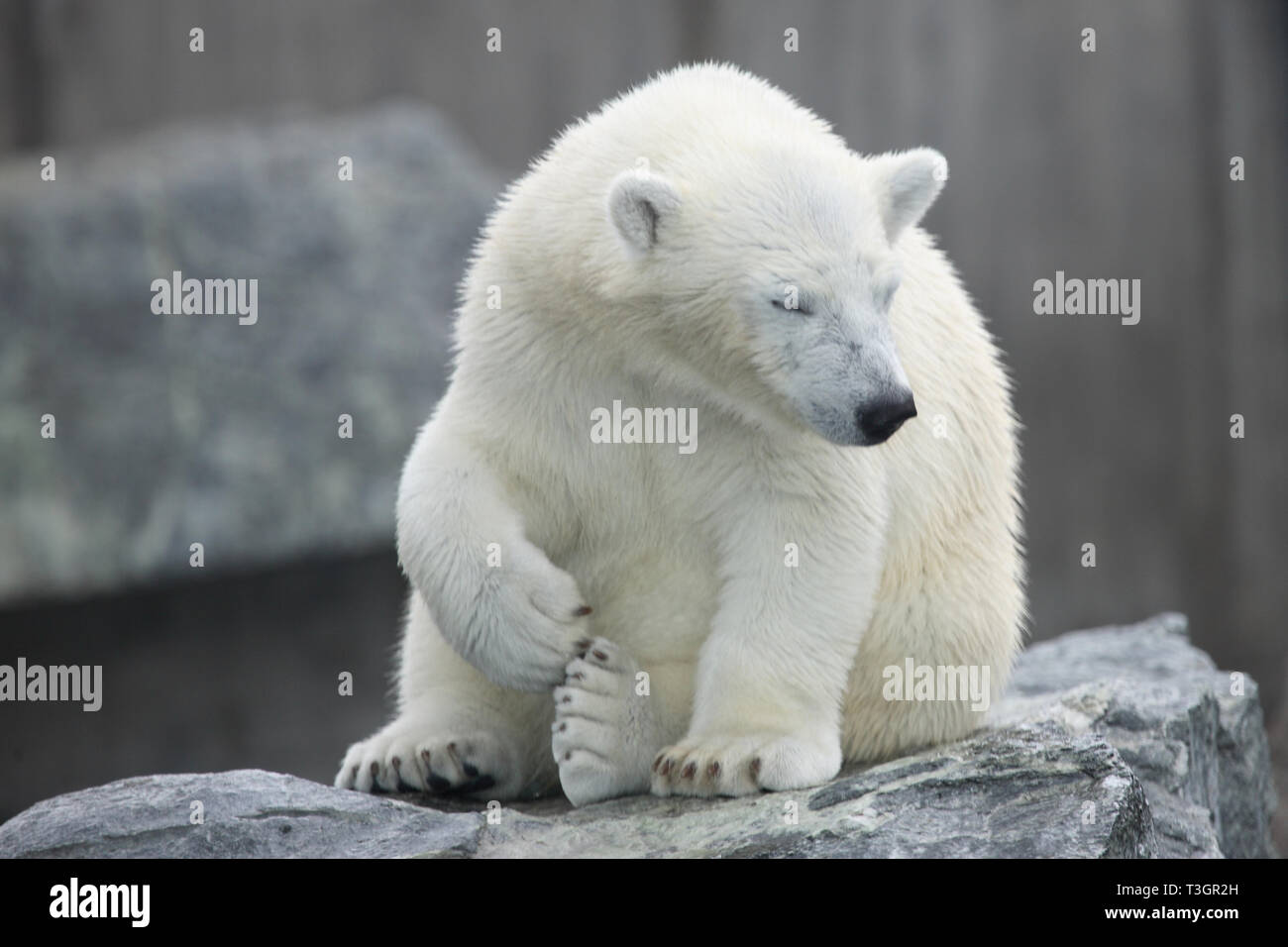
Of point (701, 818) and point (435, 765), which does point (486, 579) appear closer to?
point (435, 765)

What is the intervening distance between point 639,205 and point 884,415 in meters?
0.80

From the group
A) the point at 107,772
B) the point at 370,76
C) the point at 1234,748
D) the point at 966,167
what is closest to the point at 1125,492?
the point at 966,167

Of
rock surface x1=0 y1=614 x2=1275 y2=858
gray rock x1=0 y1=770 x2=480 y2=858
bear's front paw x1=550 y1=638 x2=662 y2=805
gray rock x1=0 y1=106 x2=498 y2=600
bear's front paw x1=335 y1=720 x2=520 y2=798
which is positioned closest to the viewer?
rock surface x1=0 y1=614 x2=1275 y2=858

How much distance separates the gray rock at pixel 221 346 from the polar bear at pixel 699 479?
403cm

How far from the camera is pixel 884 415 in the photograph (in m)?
3.82

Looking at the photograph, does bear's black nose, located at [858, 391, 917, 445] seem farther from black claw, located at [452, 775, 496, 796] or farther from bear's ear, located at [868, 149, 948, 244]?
black claw, located at [452, 775, 496, 796]

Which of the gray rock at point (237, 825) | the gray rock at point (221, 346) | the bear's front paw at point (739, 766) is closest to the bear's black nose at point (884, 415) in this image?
the bear's front paw at point (739, 766)

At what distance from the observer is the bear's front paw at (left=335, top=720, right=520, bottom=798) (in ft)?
14.7

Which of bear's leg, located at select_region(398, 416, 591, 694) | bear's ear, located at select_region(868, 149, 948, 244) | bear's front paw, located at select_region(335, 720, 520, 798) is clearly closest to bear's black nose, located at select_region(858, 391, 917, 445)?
bear's ear, located at select_region(868, 149, 948, 244)

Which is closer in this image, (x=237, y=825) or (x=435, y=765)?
(x=237, y=825)

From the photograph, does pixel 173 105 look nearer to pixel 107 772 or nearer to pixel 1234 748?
pixel 107 772

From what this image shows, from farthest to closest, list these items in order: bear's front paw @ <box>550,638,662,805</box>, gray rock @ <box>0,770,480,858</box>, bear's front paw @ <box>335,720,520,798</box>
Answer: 1. bear's front paw @ <box>335,720,520,798</box>
2. bear's front paw @ <box>550,638,662,805</box>
3. gray rock @ <box>0,770,480,858</box>

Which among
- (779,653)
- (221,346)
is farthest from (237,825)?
(221,346)
